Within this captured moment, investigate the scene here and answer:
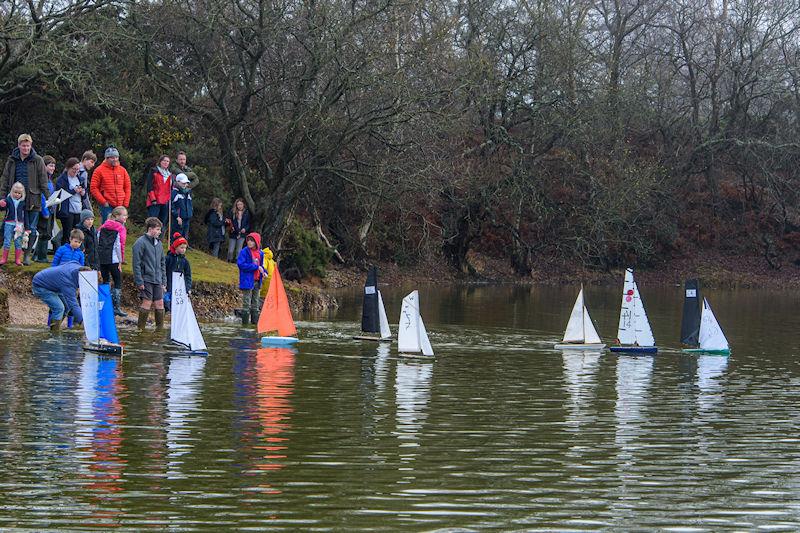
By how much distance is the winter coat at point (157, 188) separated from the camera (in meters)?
24.7

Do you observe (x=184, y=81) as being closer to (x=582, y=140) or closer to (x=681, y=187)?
(x=582, y=140)

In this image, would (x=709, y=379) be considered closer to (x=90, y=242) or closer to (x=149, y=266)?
(x=149, y=266)

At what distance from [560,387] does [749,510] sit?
22.6 ft

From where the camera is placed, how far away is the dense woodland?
103ft

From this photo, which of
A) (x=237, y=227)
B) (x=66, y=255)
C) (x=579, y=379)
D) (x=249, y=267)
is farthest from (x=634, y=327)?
(x=237, y=227)

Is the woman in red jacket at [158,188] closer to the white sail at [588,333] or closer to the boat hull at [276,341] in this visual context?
the boat hull at [276,341]

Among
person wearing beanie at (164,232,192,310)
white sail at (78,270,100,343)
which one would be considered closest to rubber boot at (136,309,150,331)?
person wearing beanie at (164,232,192,310)

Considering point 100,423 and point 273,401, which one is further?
point 273,401

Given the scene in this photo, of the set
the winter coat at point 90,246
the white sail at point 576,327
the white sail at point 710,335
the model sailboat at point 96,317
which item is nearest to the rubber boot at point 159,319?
the winter coat at point 90,246

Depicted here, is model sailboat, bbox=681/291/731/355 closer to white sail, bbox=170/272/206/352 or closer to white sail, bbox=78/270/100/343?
white sail, bbox=170/272/206/352

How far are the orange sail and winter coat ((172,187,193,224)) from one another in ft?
18.9

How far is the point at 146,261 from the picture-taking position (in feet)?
65.5

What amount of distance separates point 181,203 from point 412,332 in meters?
8.51

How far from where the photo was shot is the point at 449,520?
9.02 meters
